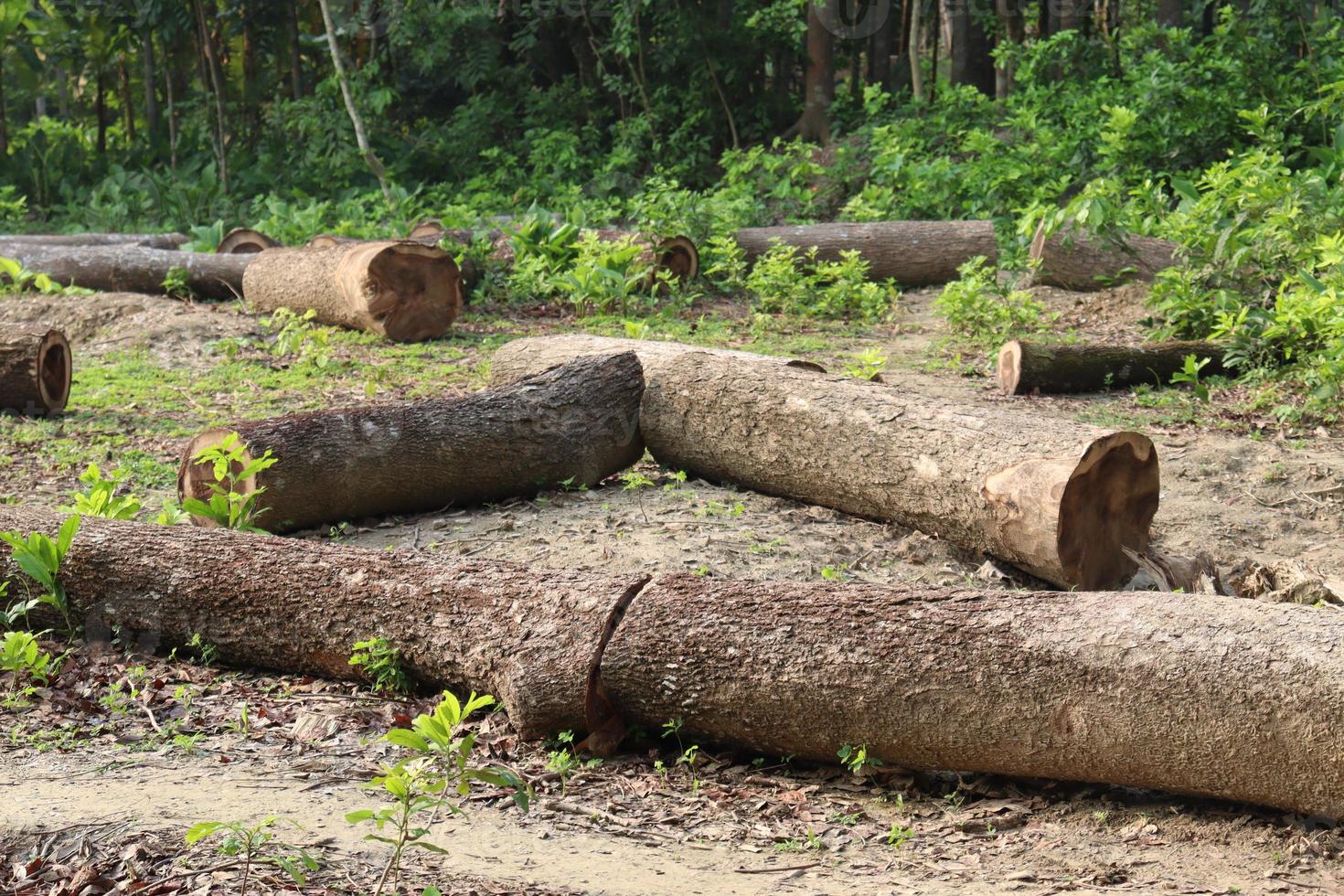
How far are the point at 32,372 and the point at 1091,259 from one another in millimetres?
7750

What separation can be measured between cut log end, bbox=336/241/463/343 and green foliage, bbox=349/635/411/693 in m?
5.56

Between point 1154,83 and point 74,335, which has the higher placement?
point 1154,83

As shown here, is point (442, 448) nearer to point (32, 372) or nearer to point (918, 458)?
point (918, 458)

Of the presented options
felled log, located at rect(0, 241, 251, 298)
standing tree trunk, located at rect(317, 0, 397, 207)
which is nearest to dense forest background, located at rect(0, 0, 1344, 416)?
standing tree trunk, located at rect(317, 0, 397, 207)

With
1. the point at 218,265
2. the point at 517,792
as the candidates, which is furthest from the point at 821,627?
the point at 218,265

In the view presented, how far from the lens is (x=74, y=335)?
9.98m

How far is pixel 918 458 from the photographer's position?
523 cm

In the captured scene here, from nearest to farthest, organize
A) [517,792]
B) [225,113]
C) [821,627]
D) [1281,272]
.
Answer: [517,792]
[821,627]
[1281,272]
[225,113]

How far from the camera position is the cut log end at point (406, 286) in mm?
9320

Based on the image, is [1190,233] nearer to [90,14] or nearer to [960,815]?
[960,815]

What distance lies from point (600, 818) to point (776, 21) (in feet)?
49.8

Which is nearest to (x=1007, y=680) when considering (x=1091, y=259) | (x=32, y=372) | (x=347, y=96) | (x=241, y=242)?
(x=32, y=372)

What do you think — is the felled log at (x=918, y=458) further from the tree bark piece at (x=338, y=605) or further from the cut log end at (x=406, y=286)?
the cut log end at (x=406, y=286)

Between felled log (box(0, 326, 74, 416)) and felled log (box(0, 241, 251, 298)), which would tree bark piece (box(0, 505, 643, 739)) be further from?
felled log (box(0, 241, 251, 298))
